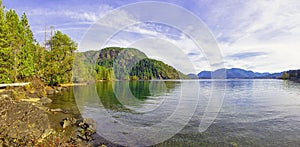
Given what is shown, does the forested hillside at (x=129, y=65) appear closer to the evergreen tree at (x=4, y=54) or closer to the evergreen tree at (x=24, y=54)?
the evergreen tree at (x=24, y=54)

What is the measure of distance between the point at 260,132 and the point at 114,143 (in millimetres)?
13786

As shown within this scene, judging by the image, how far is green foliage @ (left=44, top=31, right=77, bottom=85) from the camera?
2341 inches

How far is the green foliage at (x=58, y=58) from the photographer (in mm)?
59459

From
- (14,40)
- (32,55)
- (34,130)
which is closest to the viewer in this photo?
(34,130)

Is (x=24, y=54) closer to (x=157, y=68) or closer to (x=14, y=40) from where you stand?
(x=14, y=40)

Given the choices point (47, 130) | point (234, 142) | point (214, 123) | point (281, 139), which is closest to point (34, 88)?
point (47, 130)

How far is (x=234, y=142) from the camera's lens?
616 inches

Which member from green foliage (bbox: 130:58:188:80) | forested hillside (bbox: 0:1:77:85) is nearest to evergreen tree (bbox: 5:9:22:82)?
forested hillside (bbox: 0:1:77:85)

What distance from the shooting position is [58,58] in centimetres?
6162

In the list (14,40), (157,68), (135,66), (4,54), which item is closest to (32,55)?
(14,40)

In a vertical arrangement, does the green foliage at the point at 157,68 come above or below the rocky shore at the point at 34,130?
above

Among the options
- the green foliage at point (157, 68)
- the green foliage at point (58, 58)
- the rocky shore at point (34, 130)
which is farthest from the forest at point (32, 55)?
the green foliage at point (157, 68)

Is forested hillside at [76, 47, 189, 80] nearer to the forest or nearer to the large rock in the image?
the forest

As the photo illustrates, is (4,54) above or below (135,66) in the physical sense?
below
